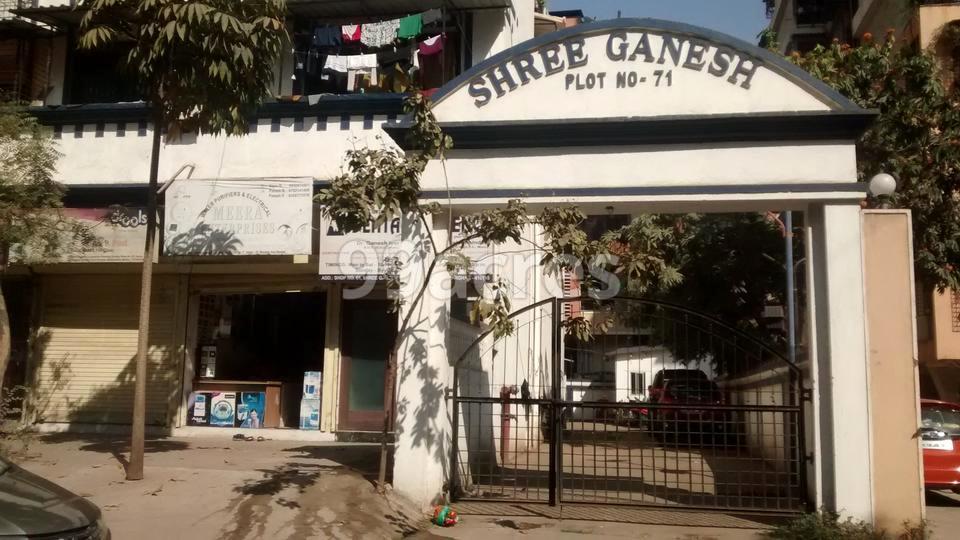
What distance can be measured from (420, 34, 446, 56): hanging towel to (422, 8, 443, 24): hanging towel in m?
0.30

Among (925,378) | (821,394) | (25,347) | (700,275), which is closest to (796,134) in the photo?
(821,394)

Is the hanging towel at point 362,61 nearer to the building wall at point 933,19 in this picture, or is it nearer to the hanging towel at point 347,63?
the hanging towel at point 347,63

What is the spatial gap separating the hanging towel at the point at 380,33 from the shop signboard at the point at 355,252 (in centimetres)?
373

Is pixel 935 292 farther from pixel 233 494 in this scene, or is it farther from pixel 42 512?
pixel 42 512

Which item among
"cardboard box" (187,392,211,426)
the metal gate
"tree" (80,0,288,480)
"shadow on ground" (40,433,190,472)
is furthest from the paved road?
"cardboard box" (187,392,211,426)

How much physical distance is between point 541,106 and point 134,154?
7.94m

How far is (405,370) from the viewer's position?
29.2ft

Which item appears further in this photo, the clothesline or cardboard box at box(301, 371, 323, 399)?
the clothesline

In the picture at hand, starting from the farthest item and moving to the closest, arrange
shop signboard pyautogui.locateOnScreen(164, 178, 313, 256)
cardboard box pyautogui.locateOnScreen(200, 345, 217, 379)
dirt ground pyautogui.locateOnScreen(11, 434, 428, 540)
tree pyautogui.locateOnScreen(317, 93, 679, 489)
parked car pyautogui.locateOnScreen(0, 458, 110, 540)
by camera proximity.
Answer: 1. cardboard box pyautogui.locateOnScreen(200, 345, 217, 379)
2. shop signboard pyautogui.locateOnScreen(164, 178, 313, 256)
3. tree pyautogui.locateOnScreen(317, 93, 679, 489)
4. dirt ground pyautogui.locateOnScreen(11, 434, 428, 540)
5. parked car pyautogui.locateOnScreen(0, 458, 110, 540)

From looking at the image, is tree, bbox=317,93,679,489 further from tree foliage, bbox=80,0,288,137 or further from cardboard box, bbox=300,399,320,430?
cardboard box, bbox=300,399,320,430

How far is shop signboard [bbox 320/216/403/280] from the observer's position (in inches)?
480

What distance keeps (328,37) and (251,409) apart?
669 cm

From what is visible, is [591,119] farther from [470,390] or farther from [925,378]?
[925,378]

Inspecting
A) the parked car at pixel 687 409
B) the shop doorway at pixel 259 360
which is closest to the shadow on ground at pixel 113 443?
the shop doorway at pixel 259 360
